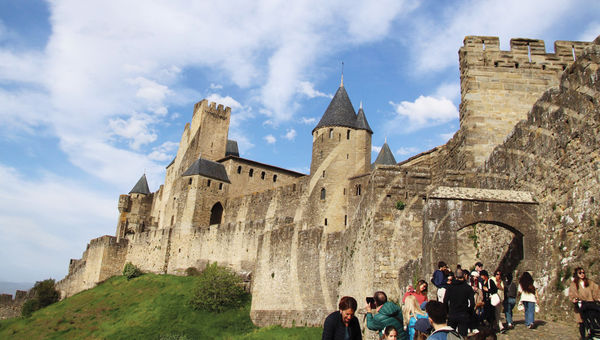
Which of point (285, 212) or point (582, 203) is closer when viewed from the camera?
point (582, 203)

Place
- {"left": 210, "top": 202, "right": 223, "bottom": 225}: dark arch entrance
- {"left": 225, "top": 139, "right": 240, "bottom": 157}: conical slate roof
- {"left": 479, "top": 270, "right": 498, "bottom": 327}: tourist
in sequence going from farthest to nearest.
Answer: {"left": 225, "top": 139, "right": 240, "bottom": 157}: conical slate roof
{"left": 210, "top": 202, "right": 223, "bottom": 225}: dark arch entrance
{"left": 479, "top": 270, "right": 498, "bottom": 327}: tourist

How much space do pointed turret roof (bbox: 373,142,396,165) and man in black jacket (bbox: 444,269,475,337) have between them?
33782mm

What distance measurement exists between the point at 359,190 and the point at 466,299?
81.3 feet

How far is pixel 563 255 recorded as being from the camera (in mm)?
8938

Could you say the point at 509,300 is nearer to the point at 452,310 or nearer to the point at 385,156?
the point at 452,310

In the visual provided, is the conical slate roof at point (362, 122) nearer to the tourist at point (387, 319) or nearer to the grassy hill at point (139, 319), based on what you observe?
the grassy hill at point (139, 319)

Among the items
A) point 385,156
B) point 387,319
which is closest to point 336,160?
point 385,156

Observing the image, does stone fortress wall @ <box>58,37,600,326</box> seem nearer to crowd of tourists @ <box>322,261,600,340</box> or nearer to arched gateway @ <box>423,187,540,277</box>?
arched gateway @ <box>423,187,540,277</box>

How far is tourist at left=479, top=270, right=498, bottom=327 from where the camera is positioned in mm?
8383

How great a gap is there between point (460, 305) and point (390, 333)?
168 cm

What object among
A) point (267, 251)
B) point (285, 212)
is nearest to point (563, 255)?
point (267, 251)

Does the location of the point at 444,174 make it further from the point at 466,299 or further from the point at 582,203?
the point at 466,299

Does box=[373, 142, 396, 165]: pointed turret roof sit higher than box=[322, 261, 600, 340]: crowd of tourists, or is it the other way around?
box=[373, 142, 396, 165]: pointed turret roof

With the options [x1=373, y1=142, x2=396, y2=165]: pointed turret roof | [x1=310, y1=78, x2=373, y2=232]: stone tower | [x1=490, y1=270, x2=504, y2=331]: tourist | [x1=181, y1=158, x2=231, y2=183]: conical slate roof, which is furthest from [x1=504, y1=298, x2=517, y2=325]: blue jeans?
[x1=181, y1=158, x2=231, y2=183]: conical slate roof
